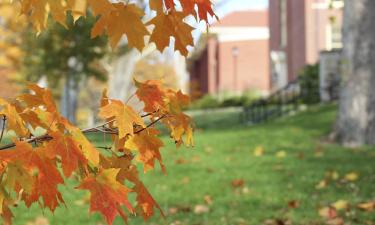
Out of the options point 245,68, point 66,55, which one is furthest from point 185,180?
point 245,68

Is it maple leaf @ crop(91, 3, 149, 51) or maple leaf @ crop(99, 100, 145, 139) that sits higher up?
maple leaf @ crop(91, 3, 149, 51)

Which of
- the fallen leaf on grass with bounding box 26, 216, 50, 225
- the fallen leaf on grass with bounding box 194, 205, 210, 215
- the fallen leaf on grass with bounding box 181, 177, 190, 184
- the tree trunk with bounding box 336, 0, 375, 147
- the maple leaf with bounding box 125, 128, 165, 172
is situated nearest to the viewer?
the maple leaf with bounding box 125, 128, 165, 172

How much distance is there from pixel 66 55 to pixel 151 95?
23004 mm

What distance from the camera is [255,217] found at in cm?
546

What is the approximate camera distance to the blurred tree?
78.4ft

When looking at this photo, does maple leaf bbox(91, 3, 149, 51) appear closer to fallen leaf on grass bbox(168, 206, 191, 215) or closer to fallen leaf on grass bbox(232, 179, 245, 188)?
fallen leaf on grass bbox(168, 206, 191, 215)

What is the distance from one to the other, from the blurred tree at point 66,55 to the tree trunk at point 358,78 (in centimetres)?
1200

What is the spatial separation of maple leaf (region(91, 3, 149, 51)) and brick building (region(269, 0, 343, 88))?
27.0 metres

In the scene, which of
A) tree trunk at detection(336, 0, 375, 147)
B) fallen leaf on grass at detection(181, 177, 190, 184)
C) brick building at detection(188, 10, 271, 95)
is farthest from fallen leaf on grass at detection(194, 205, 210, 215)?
brick building at detection(188, 10, 271, 95)

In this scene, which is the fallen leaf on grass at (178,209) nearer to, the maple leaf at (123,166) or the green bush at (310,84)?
the maple leaf at (123,166)

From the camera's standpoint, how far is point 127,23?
2141 millimetres

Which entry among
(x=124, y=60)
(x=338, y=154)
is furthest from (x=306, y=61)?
(x=338, y=154)

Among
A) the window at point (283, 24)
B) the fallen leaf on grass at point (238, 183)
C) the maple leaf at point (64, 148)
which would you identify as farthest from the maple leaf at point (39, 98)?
the window at point (283, 24)

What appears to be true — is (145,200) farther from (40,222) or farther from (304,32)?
(304,32)
